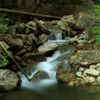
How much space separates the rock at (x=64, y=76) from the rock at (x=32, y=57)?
5.99ft

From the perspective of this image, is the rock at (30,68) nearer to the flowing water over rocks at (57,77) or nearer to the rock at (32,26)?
the flowing water over rocks at (57,77)

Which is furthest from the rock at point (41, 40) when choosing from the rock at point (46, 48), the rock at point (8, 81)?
the rock at point (8, 81)

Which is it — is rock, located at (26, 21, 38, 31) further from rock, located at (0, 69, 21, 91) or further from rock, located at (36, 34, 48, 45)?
rock, located at (0, 69, 21, 91)

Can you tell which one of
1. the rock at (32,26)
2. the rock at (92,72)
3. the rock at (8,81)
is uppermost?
the rock at (32,26)

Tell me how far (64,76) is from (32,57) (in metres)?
2.62

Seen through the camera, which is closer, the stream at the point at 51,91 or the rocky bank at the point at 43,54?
the stream at the point at 51,91

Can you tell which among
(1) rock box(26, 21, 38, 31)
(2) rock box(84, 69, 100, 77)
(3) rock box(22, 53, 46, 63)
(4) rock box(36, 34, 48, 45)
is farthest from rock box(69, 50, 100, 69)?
(1) rock box(26, 21, 38, 31)

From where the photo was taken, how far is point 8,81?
5.52 metres

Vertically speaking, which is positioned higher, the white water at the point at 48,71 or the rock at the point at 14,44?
the rock at the point at 14,44

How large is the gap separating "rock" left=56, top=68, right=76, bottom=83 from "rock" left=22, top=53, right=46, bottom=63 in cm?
183

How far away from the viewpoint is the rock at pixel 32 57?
798 centimetres

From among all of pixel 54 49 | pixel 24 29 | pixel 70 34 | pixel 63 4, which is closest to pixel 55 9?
pixel 63 4

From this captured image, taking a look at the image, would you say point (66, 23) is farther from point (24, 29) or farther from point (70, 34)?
point (24, 29)

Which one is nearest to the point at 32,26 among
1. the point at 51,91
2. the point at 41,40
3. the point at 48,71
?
the point at 41,40
